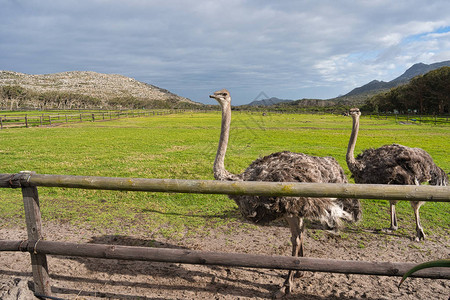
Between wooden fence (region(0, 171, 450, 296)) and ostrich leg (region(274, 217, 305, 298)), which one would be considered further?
ostrich leg (region(274, 217, 305, 298))

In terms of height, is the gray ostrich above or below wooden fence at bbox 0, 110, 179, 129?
below

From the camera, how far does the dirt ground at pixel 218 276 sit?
3.38 meters

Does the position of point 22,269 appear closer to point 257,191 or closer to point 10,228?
point 10,228

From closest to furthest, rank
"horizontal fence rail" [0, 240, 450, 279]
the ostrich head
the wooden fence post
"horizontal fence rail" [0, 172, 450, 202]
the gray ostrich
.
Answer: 1. "horizontal fence rail" [0, 172, 450, 202]
2. "horizontal fence rail" [0, 240, 450, 279]
3. the wooden fence post
4. the ostrich head
5. the gray ostrich

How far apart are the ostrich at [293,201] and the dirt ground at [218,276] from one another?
420 millimetres

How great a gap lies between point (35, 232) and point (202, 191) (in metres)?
1.71

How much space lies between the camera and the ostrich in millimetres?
3402

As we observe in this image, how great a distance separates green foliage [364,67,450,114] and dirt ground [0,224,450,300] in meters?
53.4

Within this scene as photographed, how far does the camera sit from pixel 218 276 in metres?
3.79

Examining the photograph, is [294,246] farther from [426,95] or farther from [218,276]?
[426,95]

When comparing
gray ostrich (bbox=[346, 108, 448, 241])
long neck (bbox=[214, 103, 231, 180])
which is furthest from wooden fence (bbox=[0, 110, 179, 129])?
gray ostrich (bbox=[346, 108, 448, 241])

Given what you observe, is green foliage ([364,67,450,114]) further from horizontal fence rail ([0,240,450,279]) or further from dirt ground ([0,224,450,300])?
horizontal fence rail ([0,240,450,279])

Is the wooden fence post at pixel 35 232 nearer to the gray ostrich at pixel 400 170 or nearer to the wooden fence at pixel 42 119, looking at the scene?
the gray ostrich at pixel 400 170

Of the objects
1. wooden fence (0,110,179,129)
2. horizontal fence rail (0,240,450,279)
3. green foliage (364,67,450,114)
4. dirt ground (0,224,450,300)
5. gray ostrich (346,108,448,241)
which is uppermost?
green foliage (364,67,450,114)
